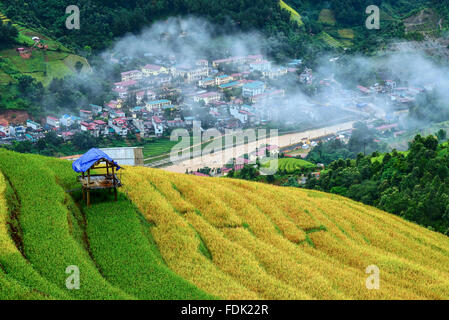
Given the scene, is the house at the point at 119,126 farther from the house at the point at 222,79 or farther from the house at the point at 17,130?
the house at the point at 222,79

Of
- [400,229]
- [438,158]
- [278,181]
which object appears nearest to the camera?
[400,229]

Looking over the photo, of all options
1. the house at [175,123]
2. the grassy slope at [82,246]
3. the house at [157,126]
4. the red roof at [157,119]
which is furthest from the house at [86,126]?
the grassy slope at [82,246]

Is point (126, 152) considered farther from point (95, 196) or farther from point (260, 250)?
point (260, 250)

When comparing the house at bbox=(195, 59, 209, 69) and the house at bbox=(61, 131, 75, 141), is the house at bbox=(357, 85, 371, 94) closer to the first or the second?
the house at bbox=(195, 59, 209, 69)

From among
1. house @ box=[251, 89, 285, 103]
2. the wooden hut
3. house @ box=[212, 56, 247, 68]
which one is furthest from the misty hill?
the wooden hut

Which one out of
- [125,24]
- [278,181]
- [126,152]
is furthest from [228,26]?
[126,152]

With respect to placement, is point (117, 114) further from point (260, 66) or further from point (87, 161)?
point (87, 161)

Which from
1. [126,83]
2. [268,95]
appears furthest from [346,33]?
[126,83]
